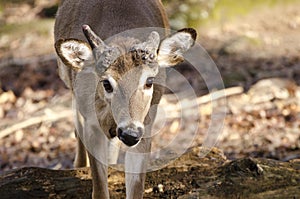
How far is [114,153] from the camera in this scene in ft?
20.8

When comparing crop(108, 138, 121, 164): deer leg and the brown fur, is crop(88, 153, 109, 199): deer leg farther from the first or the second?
crop(108, 138, 121, 164): deer leg

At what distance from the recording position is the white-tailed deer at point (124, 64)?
4.41 m

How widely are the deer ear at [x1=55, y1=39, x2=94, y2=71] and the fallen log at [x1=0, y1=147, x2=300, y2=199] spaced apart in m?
1.18

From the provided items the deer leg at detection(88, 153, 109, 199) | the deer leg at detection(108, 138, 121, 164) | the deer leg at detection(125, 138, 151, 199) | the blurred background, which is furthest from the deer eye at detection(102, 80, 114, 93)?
the blurred background

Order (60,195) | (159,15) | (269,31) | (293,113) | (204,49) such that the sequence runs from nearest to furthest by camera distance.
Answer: (60,195) → (159,15) → (293,113) → (204,49) → (269,31)

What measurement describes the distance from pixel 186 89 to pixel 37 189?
4424mm

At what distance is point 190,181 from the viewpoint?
5.29 metres

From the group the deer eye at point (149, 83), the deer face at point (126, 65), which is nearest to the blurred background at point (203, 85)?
the deer face at point (126, 65)

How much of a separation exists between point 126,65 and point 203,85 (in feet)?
17.5

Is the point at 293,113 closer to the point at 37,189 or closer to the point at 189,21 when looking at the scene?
the point at 189,21

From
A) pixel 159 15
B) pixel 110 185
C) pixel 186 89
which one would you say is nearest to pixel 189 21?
pixel 186 89

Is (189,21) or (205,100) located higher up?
(189,21)

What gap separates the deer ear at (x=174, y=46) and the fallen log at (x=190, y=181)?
39.9 inches

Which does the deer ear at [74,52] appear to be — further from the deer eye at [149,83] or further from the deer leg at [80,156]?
the deer leg at [80,156]
